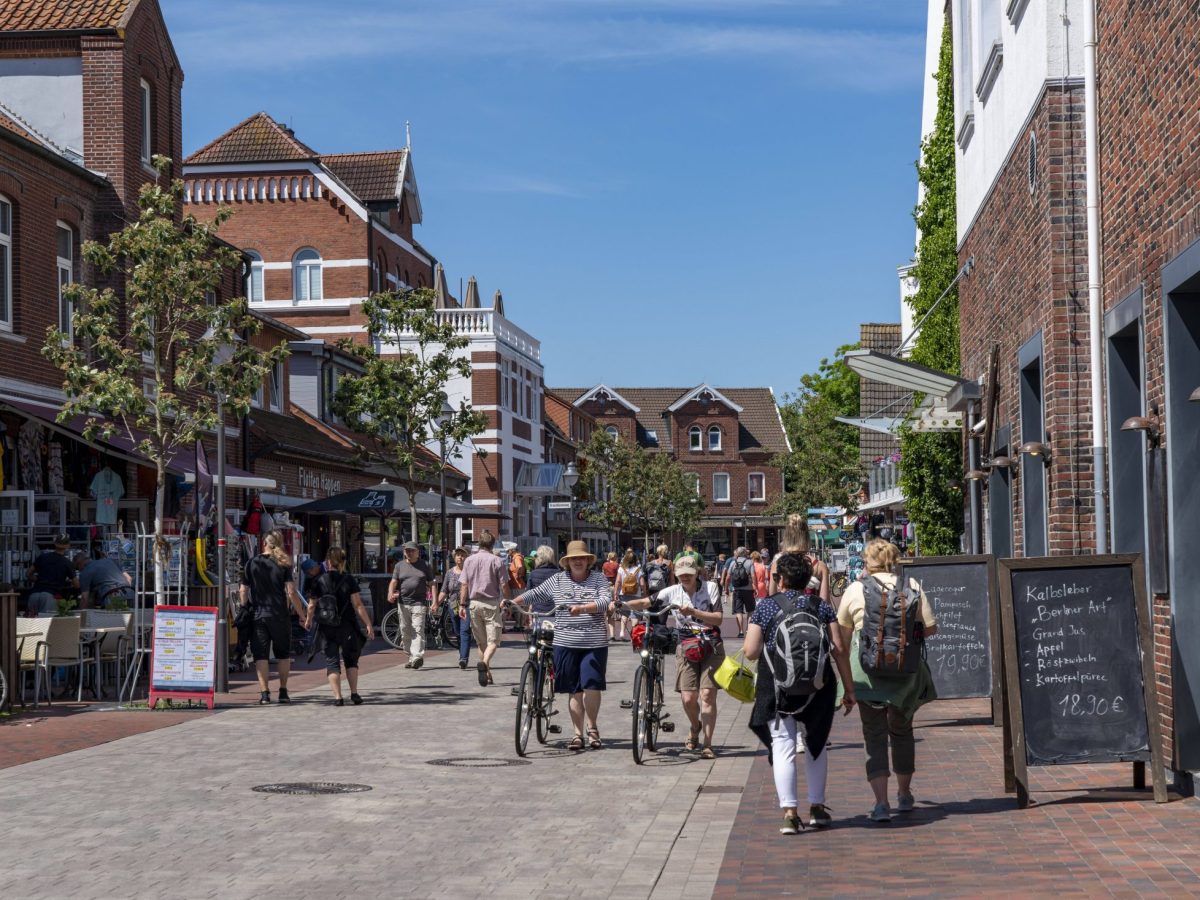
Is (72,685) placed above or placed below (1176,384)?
Result: below

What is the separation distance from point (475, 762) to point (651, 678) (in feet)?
5.16

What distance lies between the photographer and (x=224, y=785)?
460 inches

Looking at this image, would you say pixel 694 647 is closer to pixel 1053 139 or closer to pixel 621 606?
pixel 621 606

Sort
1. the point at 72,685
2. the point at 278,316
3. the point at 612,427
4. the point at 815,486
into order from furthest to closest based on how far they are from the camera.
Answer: the point at 612,427 < the point at 815,486 < the point at 278,316 < the point at 72,685

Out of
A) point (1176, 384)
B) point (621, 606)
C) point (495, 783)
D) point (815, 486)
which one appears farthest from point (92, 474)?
point (815, 486)

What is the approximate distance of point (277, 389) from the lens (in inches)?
1534

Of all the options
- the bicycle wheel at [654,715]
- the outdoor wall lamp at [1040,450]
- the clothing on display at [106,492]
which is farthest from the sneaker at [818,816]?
the clothing on display at [106,492]

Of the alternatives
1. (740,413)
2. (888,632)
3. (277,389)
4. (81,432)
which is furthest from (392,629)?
(740,413)

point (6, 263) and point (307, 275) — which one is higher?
point (307, 275)

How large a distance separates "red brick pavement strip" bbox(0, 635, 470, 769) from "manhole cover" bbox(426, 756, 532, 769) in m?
3.17

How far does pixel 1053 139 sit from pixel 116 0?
1917 cm

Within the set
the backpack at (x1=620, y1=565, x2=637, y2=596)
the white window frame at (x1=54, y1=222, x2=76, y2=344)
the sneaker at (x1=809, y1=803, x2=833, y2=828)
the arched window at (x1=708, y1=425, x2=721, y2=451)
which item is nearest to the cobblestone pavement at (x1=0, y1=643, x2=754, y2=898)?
the sneaker at (x1=809, y1=803, x2=833, y2=828)

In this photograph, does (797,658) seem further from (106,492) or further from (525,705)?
(106,492)

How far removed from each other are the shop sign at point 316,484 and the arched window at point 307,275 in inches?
571
